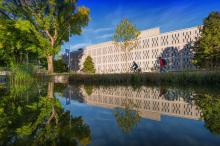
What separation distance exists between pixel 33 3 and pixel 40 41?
14.6ft

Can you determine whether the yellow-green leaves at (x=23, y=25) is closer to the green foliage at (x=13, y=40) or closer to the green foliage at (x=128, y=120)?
the green foliage at (x=13, y=40)

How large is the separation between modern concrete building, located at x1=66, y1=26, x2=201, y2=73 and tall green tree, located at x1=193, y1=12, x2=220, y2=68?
25199mm

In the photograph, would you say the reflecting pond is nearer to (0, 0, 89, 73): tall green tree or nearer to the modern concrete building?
(0, 0, 89, 73): tall green tree

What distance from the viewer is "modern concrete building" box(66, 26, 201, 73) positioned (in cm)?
6450


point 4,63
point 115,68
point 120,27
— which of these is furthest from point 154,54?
point 4,63

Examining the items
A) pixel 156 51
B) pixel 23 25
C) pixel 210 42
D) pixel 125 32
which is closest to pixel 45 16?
pixel 23 25

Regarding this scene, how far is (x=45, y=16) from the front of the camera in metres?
31.7

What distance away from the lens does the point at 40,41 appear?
100 ft

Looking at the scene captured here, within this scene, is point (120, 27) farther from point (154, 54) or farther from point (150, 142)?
point (150, 142)

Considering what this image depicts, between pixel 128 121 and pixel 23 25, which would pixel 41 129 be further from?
pixel 23 25

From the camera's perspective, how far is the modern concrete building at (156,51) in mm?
64500

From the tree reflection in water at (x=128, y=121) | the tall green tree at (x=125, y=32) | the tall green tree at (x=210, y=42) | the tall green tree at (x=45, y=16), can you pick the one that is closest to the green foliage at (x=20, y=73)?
the tree reflection in water at (x=128, y=121)

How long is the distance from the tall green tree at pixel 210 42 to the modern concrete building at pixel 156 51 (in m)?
25.2

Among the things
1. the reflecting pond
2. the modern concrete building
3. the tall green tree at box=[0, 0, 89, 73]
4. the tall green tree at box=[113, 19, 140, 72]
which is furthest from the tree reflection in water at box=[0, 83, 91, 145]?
the modern concrete building
